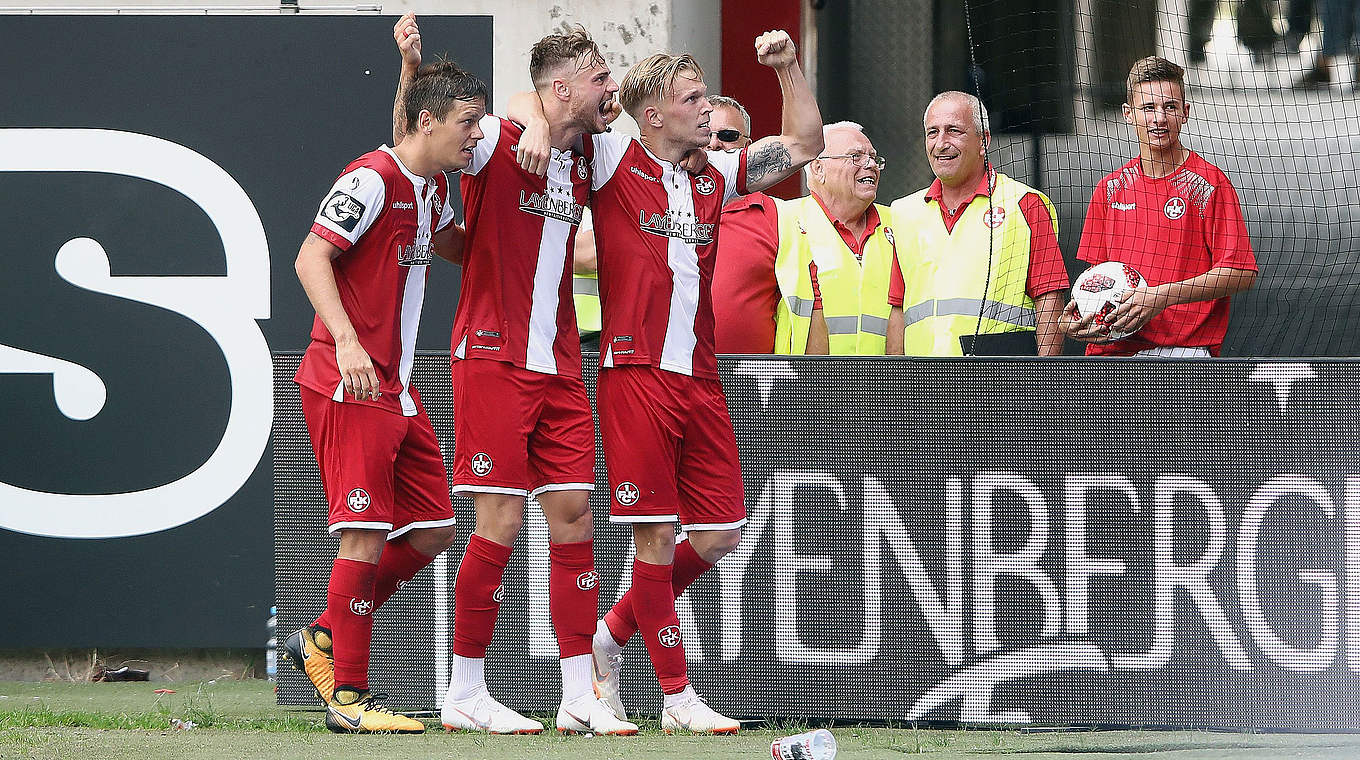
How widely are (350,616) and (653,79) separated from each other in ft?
6.35

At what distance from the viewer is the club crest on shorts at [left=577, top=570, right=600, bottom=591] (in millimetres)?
4649

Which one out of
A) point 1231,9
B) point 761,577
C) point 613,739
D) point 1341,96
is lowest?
point 613,739

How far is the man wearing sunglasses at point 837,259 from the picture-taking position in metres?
5.90

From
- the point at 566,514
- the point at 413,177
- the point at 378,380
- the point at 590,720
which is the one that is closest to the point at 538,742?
the point at 590,720

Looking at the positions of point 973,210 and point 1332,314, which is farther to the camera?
point 1332,314

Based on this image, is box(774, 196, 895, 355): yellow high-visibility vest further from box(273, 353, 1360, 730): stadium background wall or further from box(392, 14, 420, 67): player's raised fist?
box(392, 14, 420, 67): player's raised fist

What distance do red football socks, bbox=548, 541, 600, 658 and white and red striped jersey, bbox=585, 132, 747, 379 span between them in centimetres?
61

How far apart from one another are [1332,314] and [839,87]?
11.3 feet

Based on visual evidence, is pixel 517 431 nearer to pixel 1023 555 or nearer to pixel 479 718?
pixel 479 718

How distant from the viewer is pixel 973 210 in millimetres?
6016

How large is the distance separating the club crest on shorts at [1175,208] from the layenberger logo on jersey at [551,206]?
237 centimetres

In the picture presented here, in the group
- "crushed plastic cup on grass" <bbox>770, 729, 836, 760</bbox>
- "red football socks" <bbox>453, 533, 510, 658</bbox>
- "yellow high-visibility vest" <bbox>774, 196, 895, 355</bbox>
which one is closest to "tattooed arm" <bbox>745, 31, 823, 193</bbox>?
"yellow high-visibility vest" <bbox>774, 196, 895, 355</bbox>

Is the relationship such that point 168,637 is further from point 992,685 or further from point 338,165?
point 992,685

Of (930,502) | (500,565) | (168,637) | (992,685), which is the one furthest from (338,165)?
(992,685)
